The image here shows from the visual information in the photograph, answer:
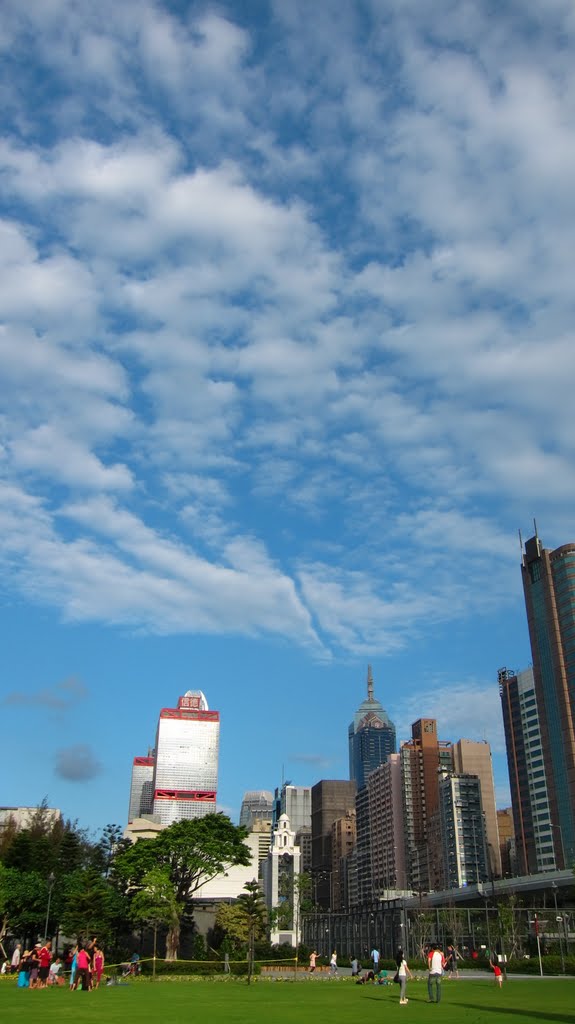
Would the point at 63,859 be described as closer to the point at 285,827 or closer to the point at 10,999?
the point at 10,999

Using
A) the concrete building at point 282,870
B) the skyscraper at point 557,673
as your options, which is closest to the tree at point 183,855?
the concrete building at point 282,870

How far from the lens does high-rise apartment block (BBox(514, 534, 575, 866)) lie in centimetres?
13725

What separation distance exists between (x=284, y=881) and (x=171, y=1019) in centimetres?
11031

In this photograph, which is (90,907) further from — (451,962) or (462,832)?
(462,832)

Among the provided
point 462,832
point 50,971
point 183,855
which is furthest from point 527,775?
point 50,971

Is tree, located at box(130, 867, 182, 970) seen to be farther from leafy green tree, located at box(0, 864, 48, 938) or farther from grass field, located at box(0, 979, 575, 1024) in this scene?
grass field, located at box(0, 979, 575, 1024)

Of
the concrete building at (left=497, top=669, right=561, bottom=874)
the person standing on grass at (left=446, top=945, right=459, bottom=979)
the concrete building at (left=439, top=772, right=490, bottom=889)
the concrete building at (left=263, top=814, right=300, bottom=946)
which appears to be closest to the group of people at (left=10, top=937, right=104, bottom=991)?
the person standing on grass at (left=446, top=945, right=459, bottom=979)

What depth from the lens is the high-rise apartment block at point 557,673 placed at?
137m

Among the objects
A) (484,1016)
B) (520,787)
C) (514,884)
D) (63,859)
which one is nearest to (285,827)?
(520,787)

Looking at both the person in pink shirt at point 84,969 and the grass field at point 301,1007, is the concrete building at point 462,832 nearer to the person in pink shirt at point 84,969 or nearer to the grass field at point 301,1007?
the grass field at point 301,1007

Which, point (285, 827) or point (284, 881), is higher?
point (285, 827)

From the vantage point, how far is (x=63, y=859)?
3238 inches

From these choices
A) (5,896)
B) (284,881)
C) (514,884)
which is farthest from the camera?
(284,881)

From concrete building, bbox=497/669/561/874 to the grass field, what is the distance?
117 meters
